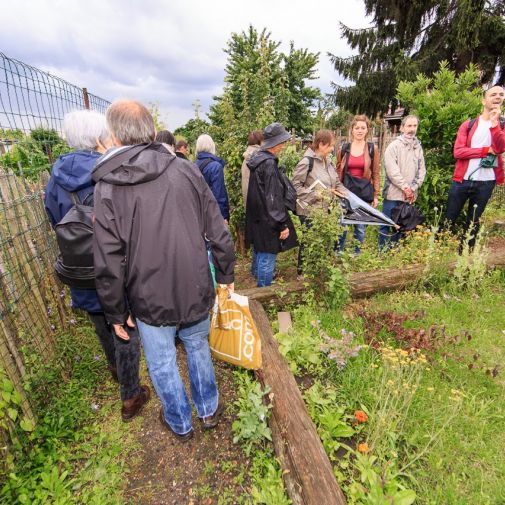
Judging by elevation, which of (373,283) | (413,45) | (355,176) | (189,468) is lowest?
(189,468)

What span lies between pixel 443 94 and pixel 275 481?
6240 millimetres

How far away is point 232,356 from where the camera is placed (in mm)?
2336

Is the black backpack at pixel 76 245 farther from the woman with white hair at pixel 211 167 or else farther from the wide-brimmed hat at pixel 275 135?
the woman with white hair at pixel 211 167

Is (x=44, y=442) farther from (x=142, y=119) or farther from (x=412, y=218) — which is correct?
(x=412, y=218)

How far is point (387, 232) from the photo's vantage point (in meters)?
5.32

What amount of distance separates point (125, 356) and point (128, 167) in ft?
4.50

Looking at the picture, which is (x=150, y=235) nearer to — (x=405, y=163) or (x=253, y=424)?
(x=253, y=424)

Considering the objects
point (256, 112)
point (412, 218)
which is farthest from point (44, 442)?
point (256, 112)

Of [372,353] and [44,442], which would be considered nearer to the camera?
[44,442]

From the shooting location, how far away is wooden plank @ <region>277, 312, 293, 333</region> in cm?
320

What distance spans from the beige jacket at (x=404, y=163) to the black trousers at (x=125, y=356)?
4.08 meters

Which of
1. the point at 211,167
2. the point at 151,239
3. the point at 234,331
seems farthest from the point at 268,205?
the point at 151,239

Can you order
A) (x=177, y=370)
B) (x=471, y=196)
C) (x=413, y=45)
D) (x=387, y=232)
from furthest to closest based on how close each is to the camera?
(x=413, y=45) → (x=387, y=232) → (x=471, y=196) → (x=177, y=370)

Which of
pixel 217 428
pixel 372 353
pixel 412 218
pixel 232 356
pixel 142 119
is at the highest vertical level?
pixel 142 119
